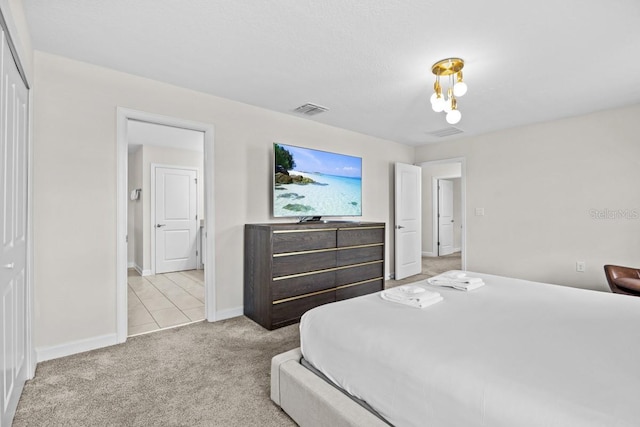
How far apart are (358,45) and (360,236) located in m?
2.24

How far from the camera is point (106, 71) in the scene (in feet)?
8.84

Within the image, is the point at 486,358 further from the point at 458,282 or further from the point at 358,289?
the point at 358,289

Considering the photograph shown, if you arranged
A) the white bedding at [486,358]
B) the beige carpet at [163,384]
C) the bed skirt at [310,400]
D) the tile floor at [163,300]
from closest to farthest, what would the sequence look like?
the white bedding at [486,358] < the bed skirt at [310,400] < the beige carpet at [163,384] < the tile floor at [163,300]

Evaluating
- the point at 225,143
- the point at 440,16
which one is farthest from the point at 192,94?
the point at 440,16

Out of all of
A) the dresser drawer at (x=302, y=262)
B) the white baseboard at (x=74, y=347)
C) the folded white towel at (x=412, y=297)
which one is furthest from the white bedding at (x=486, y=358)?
the white baseboard at (x=74, y=347)

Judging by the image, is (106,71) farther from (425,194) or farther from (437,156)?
(425,194)

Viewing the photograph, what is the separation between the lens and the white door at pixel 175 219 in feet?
19.0

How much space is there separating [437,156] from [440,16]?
370 centimetres

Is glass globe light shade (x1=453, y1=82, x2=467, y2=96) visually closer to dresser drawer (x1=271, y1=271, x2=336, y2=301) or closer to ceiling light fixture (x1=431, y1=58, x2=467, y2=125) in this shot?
ceiling light fixture (x1=431, y1=58, x2=467, y2=125)

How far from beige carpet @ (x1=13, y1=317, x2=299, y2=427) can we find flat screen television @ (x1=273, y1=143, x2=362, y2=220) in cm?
152

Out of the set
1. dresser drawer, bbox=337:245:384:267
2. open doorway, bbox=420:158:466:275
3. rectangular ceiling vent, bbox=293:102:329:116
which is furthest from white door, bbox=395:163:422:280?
open doorway, bbox=420:158:466:275

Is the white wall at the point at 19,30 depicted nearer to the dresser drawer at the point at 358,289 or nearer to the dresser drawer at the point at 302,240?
the dresser drawer at the point at 302,240

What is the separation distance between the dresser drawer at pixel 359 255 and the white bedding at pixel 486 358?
1745mm

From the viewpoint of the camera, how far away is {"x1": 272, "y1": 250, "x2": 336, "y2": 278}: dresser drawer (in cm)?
309
